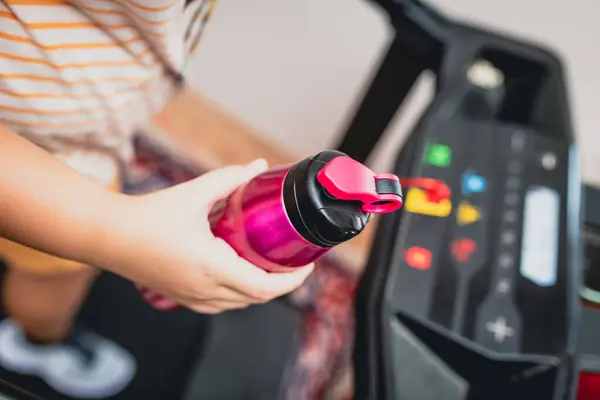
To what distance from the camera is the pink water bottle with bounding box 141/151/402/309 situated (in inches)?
15.0

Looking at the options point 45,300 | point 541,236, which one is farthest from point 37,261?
point 541,236

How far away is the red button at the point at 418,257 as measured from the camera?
0.58 meters

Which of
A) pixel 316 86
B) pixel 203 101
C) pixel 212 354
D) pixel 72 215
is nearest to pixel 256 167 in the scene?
pixel 72 215

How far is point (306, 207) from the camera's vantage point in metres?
0.39

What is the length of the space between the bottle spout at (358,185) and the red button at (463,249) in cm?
24

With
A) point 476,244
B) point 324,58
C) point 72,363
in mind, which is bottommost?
point 72,363

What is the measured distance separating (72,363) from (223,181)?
0.58m

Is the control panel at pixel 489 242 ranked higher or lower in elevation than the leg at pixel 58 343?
higher

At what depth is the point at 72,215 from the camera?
1.45ft

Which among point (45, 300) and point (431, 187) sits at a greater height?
point (431, 187)

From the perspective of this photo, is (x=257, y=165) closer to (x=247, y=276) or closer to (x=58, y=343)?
(x=247, y=276)

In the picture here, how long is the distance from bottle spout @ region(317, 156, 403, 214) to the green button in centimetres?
26

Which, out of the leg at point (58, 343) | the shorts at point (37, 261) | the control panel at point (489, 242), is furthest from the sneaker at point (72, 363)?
the control panel at point (489, 242)

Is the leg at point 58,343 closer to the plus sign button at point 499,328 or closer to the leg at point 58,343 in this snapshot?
the leg at point 58,343
